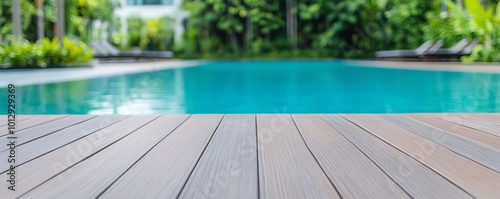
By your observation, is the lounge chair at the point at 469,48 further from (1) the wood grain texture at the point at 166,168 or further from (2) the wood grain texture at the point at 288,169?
(1) the wood grain texture at the point at 166,168

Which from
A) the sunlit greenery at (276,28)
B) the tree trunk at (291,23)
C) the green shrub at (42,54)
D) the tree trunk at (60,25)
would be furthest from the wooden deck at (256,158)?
the tree trunk at (291,23)

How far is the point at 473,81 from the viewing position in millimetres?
6078

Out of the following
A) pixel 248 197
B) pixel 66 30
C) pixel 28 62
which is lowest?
pixel 248 197

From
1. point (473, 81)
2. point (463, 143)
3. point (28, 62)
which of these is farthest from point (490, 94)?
point (28, 62)

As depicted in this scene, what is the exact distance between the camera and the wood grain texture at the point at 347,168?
1.22m

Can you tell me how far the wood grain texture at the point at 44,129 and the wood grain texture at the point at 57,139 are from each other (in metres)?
0.04

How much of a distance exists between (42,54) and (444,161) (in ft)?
27.5

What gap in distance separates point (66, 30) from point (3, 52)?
4978 millimetres

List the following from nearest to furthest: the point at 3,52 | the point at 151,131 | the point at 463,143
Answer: the point at 463,143 < the point at 151,131 < the point at 3,52

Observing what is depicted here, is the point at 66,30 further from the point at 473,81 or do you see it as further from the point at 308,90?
the point at 473,81

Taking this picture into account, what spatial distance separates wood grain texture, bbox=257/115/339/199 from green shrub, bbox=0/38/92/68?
7399mm

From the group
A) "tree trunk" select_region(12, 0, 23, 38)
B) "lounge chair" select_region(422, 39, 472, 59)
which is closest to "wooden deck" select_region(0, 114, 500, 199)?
"tree trunk" select_region(12, 0, 23, 38)

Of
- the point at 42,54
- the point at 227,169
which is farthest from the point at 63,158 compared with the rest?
the point at 42,54

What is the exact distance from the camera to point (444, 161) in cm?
156
